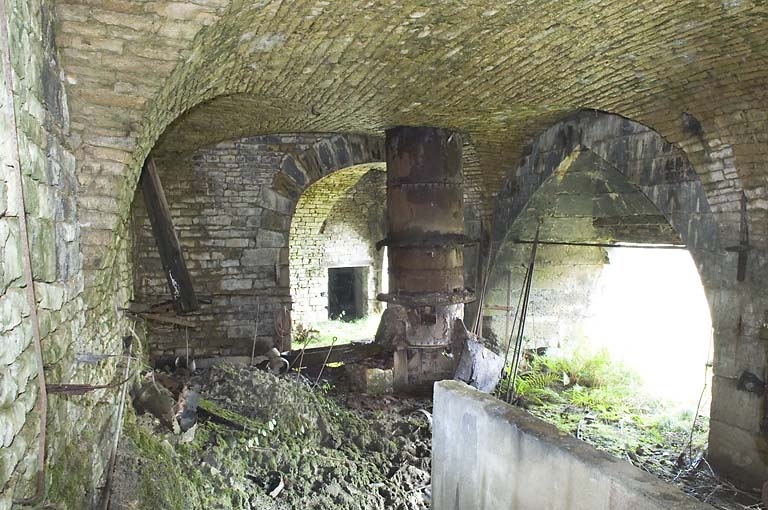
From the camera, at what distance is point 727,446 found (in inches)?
200

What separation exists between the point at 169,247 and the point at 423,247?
265 cm

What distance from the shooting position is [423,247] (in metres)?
6.27

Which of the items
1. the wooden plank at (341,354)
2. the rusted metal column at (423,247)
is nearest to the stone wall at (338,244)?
the wooden plank at (341,354)

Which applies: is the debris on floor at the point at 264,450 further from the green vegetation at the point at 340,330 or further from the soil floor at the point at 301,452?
the green vegetation at the point at 340,330

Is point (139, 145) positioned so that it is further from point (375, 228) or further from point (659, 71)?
point (375, 228)

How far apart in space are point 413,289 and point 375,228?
7.17m

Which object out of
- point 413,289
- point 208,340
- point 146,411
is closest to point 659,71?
point 413,289

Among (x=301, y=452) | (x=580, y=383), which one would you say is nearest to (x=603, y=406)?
(x=580, y=383)

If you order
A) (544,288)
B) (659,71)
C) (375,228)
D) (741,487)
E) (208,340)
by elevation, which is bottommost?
(741,487)

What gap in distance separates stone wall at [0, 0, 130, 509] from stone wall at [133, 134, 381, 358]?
4101 millimetres

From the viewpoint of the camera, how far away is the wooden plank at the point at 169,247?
A: 16.8ft

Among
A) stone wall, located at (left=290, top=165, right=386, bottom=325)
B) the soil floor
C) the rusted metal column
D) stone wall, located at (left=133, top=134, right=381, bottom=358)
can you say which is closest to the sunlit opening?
the soil floor

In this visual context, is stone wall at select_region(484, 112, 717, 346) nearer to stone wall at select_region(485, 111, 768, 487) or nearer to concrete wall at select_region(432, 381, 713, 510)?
stone wall at select_region(485, 111, 768, 487)

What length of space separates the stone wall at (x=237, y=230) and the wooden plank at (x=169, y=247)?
6.11ft
